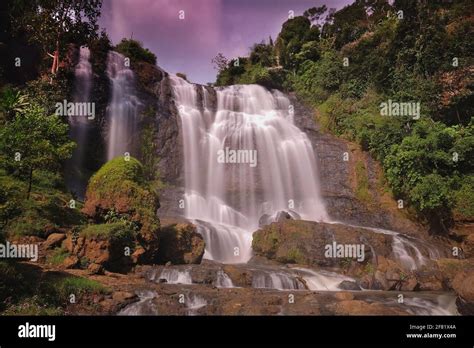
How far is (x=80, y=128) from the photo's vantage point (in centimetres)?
2655

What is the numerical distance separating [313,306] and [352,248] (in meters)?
7.40

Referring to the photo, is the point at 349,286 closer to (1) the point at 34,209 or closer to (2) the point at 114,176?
(2) the point at 114,176

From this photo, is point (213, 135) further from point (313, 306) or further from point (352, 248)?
point (313, 306)

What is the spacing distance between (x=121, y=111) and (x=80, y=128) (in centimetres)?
325

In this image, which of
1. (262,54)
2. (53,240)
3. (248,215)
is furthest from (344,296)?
(262,54)

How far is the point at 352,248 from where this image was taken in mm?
17812

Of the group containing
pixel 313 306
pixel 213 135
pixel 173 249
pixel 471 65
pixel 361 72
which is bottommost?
pixel 313 306

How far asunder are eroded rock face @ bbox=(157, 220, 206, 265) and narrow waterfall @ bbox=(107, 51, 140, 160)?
12.0m

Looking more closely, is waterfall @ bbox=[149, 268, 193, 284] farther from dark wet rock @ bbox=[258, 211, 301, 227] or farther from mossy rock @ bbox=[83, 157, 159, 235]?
dark wet rock @ bbox=[258, 211, 301, 227]

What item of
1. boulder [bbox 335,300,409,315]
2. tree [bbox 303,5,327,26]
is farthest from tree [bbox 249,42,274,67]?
boulder [bbox 335,300,409,315]

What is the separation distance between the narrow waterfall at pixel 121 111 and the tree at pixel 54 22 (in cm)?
387

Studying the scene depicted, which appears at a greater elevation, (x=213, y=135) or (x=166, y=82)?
(x=166, y=82)

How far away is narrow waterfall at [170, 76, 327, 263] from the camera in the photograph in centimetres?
2536
